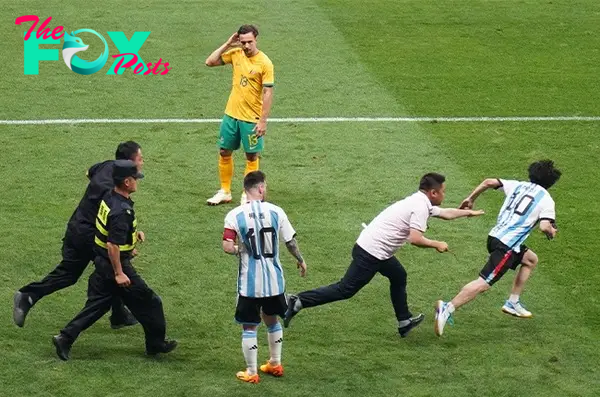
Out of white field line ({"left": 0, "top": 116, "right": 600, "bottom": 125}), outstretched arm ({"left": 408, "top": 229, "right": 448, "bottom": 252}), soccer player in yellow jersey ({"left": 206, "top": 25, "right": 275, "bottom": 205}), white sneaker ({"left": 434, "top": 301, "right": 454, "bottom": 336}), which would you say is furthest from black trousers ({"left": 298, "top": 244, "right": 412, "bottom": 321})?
white field line ({"left": 0, "top": 116, "right": 600, "bottom": 125})

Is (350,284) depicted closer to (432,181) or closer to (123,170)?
(432,181)

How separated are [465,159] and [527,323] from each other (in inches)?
185

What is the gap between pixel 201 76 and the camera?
19625 mm

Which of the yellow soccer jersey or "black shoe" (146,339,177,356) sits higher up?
the yellow soccer jersey

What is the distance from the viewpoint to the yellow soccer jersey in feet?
47.5

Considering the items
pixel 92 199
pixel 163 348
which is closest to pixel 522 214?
pixel 163 348

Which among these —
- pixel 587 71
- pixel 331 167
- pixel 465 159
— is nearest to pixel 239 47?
pixel 331 167

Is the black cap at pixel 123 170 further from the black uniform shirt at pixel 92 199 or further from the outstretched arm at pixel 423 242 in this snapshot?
the outstretched arm at pixel 423 242

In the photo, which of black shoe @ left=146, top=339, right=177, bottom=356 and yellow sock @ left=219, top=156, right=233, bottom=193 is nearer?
black shoe @ left=146, top=339, right=177, bottom=356

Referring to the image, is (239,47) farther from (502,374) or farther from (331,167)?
(502,374)

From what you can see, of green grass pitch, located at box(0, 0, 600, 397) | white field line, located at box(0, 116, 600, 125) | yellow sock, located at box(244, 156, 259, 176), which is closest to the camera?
green grass pitch, located at box(0, 0, 600, 397)

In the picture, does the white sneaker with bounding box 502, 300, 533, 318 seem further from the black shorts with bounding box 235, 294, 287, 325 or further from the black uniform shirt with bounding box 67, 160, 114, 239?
the black uniform shirt with bounding box 67, 160, 114, 239

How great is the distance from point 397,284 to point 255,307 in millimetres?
1635

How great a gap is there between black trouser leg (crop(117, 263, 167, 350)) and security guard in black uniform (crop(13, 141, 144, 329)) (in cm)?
71
